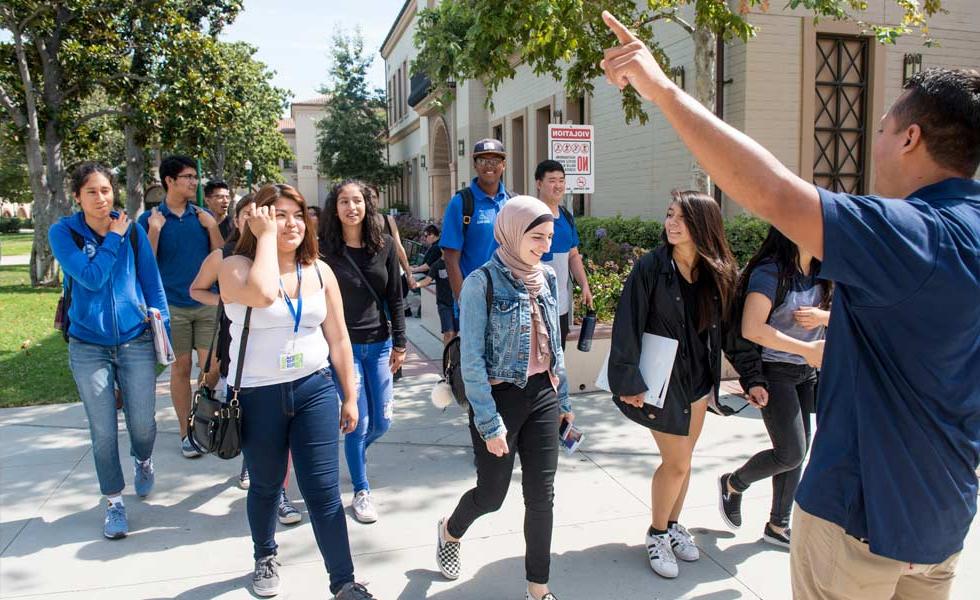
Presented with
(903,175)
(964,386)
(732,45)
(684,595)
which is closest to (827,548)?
(964,386)

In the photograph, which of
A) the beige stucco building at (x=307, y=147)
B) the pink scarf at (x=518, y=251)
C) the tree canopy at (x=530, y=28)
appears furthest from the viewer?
the beige stucco building at (x=307, y=147)

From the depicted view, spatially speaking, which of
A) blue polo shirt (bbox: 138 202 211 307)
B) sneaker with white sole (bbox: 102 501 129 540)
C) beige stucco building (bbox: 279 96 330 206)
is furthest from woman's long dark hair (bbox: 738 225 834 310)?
beige stucco building (bbox: 279 96 330 206)

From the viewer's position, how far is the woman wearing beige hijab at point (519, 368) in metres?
3.06

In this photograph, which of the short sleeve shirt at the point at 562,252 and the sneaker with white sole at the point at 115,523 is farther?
the short sleeve shirt at the point at 562,252

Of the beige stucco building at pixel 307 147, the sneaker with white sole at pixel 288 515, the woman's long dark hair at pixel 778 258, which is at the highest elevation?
the beige stucco building at pixel 307 147

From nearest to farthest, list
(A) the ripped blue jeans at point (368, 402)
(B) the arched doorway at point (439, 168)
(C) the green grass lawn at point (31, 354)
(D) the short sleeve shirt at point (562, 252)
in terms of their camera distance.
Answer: (A) the ripped blue jeans at point (368, 402) < (D) the short sleeve shirt at point (562, 252) < (C) the green grass lawn at point (31, 354) < (B) the arched doorway at point (439, 168)

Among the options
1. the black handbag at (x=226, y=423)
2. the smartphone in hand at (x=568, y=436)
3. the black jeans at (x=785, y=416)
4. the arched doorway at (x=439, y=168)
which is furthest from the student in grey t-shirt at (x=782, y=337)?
the arched doorway at (x=439, y=168)

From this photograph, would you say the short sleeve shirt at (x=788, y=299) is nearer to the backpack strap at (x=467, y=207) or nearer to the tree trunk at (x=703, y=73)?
the backpack strap at (x=467, y=207)

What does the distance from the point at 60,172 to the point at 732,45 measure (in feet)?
47.5

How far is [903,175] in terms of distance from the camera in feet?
5.30

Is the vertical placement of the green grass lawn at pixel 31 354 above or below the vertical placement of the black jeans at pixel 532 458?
below

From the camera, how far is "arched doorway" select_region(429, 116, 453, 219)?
1094 inches

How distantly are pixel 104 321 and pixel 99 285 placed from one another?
0.72ft

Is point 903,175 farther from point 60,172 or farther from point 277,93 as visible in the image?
point 277,93
